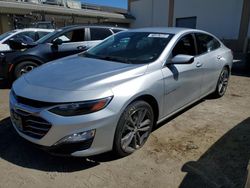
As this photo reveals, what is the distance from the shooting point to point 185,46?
13.1 feet

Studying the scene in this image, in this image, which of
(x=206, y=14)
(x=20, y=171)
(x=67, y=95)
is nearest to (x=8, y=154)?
(x=20, y=171)

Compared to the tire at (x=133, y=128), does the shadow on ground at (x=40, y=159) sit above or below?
below

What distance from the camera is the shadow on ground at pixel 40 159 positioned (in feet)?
9.23

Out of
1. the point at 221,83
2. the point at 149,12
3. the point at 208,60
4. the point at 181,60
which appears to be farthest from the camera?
the point at 149,12

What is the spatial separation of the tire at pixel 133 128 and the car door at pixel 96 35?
13.2 feet

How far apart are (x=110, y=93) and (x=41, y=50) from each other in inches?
165

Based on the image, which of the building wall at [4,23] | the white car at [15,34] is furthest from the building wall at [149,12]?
the white car at [15,34]

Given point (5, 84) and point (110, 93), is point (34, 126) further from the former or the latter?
point (5, 84)

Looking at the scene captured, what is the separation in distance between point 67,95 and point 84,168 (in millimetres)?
908

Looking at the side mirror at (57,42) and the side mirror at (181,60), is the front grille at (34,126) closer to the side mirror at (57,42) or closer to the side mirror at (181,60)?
the side mirror at (181,60)

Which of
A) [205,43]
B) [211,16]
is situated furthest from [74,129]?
[211,16]

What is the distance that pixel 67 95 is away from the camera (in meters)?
2.53

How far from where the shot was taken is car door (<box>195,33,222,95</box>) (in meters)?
4.36

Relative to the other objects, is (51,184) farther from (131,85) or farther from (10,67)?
(10,67)
